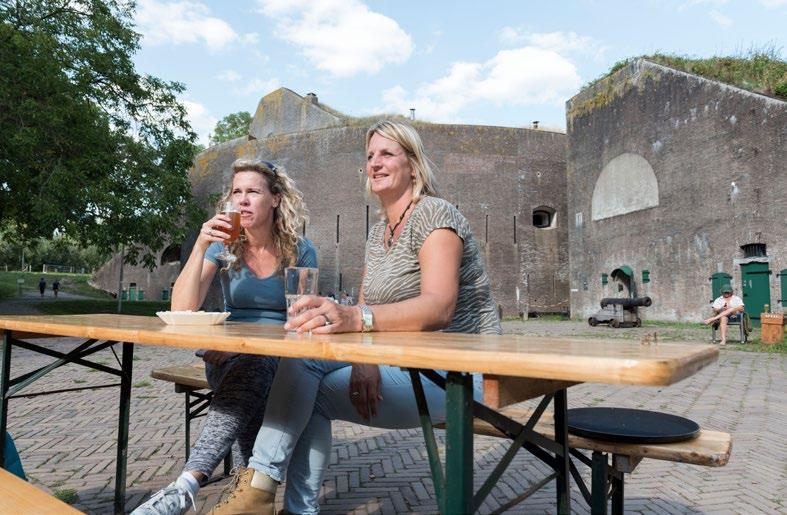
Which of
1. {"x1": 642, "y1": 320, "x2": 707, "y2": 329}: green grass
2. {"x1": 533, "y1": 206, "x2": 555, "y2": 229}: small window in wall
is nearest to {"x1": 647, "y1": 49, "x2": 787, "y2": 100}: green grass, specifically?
{"x1": 642, "y1": 320, "x2": 707, "y2": 329}: green grass

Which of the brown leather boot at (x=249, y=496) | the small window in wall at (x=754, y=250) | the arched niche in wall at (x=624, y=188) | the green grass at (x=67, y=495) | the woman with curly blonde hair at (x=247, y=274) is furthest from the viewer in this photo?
the arched niche in wall at (x=624, y=188)

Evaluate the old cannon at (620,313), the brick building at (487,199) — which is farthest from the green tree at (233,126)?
the old cannon at (620,313)

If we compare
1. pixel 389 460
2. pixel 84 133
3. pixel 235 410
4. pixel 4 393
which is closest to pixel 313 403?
pixel 235 410

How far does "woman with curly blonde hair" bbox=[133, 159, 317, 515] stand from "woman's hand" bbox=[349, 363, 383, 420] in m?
0.39

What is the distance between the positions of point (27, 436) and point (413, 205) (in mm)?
3127

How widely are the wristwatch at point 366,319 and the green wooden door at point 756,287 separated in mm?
14092

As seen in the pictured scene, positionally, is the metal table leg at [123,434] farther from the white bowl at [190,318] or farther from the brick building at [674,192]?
the brick building at [674,192]

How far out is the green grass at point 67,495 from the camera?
96.5 inches

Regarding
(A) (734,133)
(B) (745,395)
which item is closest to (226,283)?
(B) (745,395)

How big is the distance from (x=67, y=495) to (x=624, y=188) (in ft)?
56.3

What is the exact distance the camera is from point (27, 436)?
357 cm

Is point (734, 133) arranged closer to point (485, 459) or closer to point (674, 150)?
point (674, 150)

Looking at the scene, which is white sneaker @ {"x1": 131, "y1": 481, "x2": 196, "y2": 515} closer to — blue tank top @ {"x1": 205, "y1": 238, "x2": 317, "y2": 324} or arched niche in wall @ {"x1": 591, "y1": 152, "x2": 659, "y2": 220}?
blue tank top @ {"x1": 205, "y1": 238, "x2": 317, "y2": 324}

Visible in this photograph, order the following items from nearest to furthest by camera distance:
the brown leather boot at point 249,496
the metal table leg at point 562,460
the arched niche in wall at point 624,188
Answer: the metal table leg at point 562,460 < the brown leather boot at point 249,496 < the arched niche in wall at point 624,188
